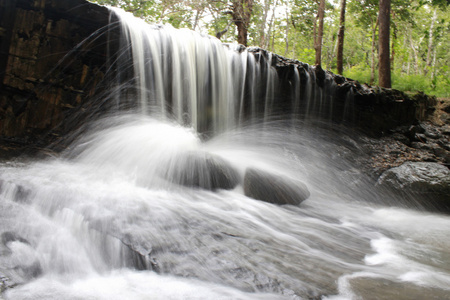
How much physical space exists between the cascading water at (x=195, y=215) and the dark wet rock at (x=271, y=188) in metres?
0.17

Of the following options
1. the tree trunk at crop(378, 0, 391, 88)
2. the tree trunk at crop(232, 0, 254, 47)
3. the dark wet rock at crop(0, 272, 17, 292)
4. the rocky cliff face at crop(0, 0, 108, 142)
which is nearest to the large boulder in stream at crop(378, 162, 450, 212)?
the tree trunk at crop(378, 0, 391, 88)

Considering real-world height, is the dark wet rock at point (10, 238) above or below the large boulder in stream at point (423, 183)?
below

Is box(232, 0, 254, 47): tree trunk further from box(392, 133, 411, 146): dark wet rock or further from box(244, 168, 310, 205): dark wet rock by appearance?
box(244, 168, 310, 205): dark wet rock

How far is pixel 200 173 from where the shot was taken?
541 centimetres

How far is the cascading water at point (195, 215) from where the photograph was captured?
277 cm

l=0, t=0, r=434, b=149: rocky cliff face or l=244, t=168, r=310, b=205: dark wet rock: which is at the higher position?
l=0, t=0, r=434, b=149: rocky cliff face

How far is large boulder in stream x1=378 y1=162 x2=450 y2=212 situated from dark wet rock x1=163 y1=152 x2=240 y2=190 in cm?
370

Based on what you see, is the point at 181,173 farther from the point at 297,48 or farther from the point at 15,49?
the point at 297,48

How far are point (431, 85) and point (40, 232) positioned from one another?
46.6 feet

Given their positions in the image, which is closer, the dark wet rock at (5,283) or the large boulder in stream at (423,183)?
the dark wet rock at (5,283)

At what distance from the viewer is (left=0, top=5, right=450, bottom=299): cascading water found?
277 cm

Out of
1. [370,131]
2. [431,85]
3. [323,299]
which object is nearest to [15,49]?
[323,299]

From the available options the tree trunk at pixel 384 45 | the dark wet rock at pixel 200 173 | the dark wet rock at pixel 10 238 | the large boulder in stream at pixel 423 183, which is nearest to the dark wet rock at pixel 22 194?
the dark wet rock at pixel 10 238

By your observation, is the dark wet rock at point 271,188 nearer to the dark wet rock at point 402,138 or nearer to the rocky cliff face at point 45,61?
the rocky cliff face at point 45,61
